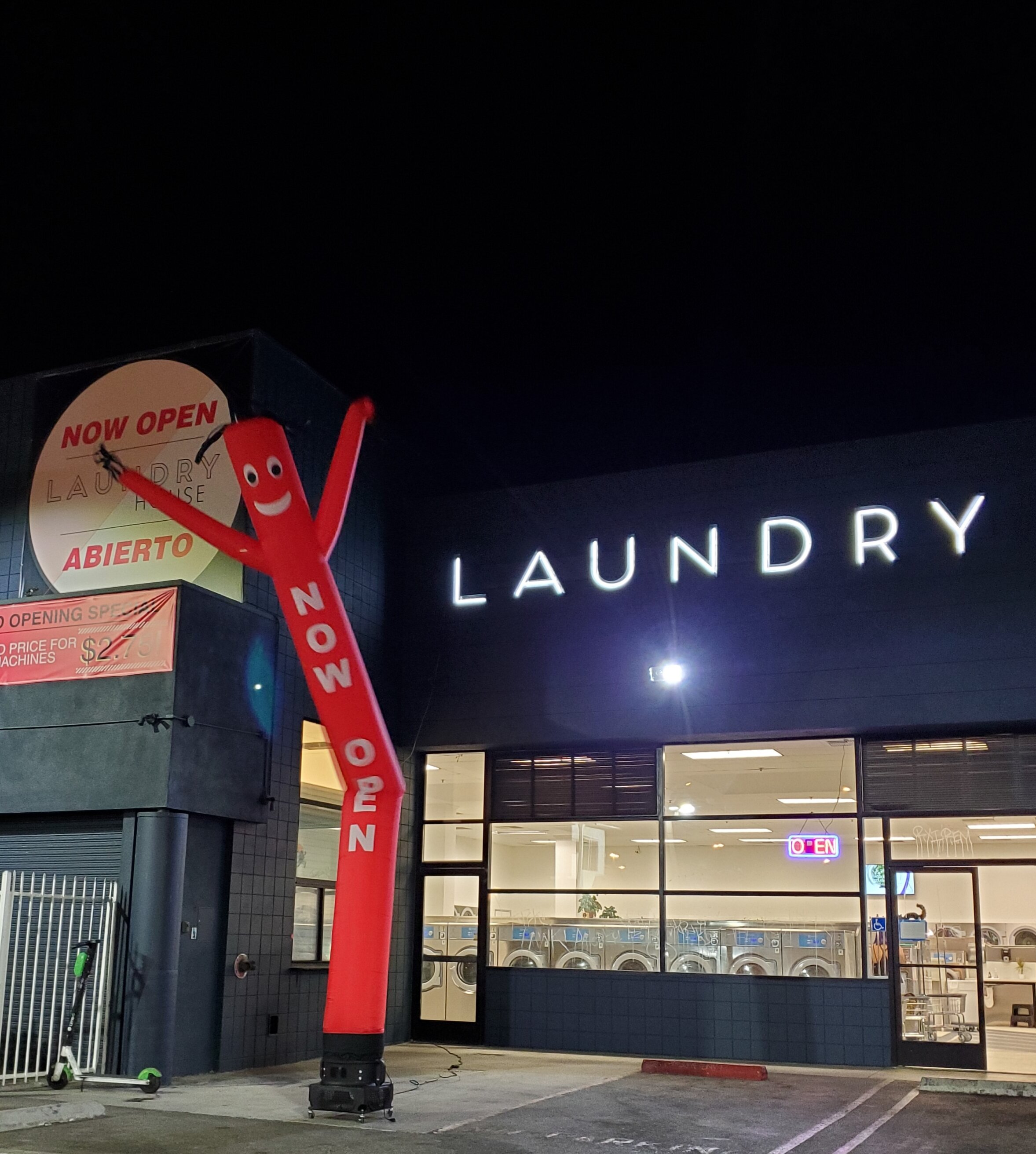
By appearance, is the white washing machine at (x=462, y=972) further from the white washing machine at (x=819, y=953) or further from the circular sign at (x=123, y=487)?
the circular sign at (x=123, y=487)

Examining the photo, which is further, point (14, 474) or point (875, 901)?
point (14, 474)

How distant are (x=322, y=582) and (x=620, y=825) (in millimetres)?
6820

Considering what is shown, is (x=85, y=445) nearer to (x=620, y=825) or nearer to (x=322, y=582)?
(x=322, y=582)

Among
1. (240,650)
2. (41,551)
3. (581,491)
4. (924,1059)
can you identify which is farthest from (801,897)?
(41,551)

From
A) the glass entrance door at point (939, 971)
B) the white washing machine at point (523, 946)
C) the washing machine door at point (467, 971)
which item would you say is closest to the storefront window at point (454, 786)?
the white washing machine at point (523, 946)

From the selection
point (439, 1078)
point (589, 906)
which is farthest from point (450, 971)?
point (439, 1078)

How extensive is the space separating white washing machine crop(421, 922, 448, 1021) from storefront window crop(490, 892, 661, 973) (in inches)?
27.3

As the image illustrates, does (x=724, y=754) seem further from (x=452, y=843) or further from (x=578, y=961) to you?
(x=452, y=843)

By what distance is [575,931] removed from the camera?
1524 centimetres

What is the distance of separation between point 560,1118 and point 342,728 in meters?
3.53

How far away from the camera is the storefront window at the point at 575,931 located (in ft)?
49.1

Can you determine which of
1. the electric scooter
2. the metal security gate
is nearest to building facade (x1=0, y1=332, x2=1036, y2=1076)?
the metal security gate

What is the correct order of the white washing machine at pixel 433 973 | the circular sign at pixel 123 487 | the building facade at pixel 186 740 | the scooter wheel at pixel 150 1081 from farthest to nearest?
the white washing machine at pixel 433 973
the circular sign at pixel 123 487
the building facade at pixel 186 740
the scooter wheel at pixel 150 1081

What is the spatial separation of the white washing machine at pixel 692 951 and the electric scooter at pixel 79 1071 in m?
6.11
